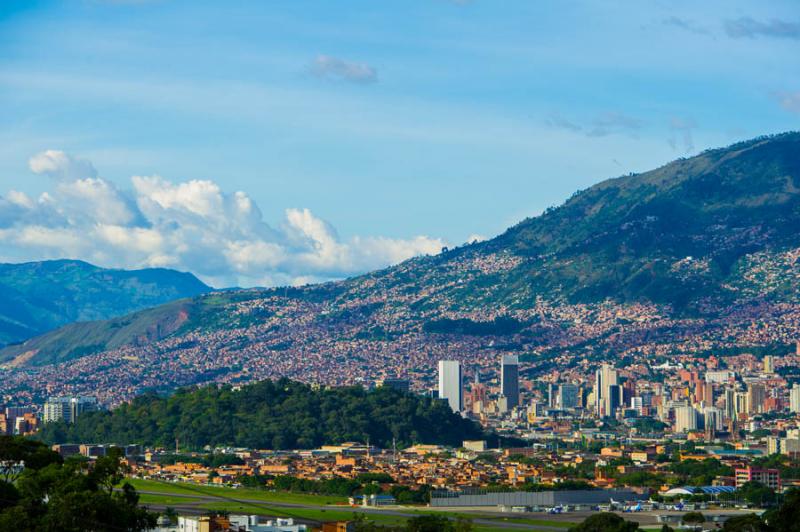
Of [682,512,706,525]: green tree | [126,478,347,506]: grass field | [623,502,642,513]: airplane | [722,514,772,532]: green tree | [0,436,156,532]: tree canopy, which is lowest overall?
[623,502,642,513]: airplane

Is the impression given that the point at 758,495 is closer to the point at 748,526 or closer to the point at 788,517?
the point at 788,517

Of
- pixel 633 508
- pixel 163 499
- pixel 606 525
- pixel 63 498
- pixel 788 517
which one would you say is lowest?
pixel 633 508

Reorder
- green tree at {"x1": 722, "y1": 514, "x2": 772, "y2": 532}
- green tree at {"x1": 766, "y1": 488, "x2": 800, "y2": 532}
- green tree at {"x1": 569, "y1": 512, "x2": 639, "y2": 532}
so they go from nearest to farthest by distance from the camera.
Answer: green tree at {"x1": 766, "y1": 488, "x2": 800, "y2": 532}
green tree at {"x1": 722, "y1": 514, "x2": 772, "y2": 532}
green tree at {"x1": 569, "y1": 512, "x2": 639, "y2": 532}

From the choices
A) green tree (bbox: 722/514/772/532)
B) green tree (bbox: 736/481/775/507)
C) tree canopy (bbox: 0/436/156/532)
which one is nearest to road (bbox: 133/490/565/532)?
tree canopy (bbox: 0/436/156/532)

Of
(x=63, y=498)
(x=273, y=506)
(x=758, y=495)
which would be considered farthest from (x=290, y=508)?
(x=63, y=498)

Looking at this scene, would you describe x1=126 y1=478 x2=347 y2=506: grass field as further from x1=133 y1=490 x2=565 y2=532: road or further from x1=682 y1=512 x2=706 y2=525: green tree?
x1=682 y1=512 x2=706 y2=525: green tree

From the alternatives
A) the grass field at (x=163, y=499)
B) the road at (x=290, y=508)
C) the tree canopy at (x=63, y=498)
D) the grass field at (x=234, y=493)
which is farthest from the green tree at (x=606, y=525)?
the grass field at (x=234, y=493)

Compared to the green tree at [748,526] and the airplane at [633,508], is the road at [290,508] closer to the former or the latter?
the airplane at [633,508]

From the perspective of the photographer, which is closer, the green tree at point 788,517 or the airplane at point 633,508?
the green tree at point 788,517
